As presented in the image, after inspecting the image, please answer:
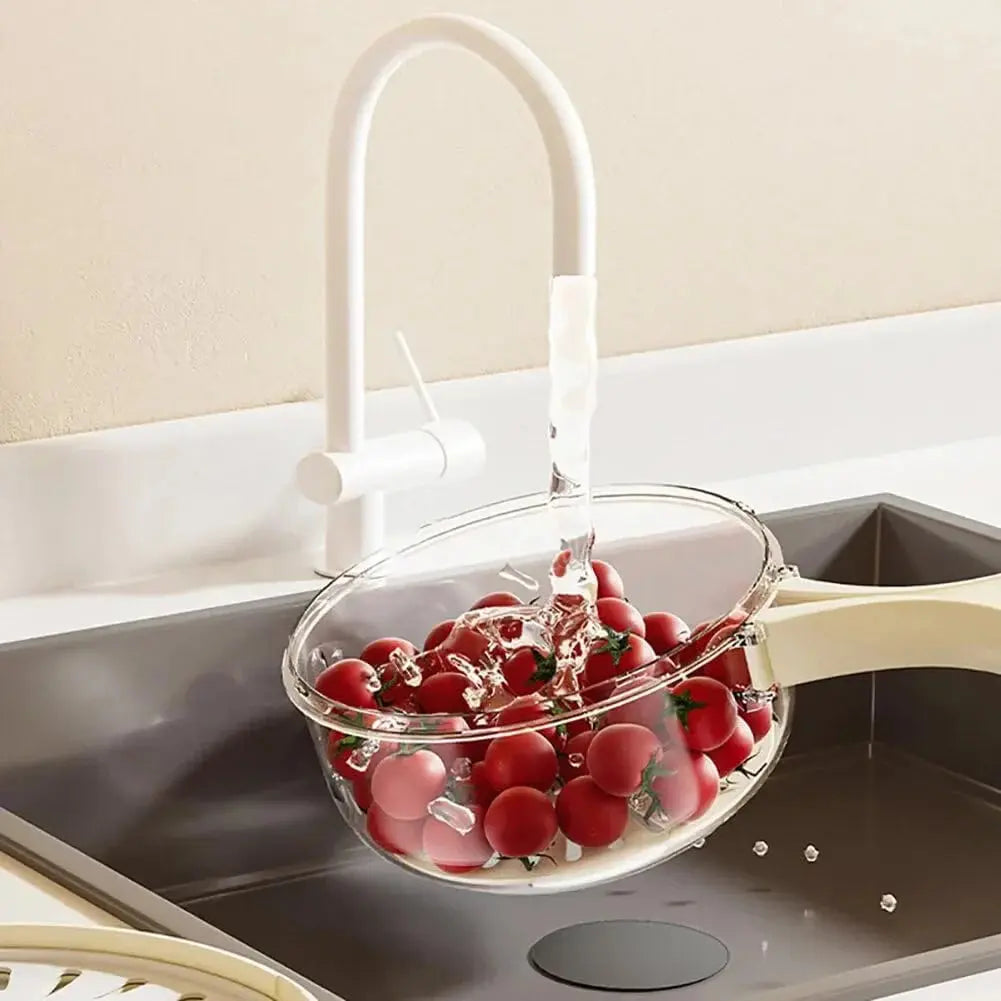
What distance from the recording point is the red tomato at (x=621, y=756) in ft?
2.99

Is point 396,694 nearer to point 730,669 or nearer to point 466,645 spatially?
point 466,645

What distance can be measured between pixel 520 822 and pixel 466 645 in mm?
110

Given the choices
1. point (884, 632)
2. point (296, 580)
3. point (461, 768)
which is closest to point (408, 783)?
point (461, 768)

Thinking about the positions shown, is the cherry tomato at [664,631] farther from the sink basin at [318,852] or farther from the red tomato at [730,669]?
the sink basin at [318,852]

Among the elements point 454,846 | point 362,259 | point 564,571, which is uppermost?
point 362,259

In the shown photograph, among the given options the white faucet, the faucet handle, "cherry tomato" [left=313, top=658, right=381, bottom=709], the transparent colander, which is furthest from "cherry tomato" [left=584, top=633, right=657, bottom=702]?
the faucet handle

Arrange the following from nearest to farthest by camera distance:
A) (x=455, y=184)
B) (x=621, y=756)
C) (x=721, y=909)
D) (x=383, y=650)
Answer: (x=621, y=756)
(x=383, y=650)
(x=721, y=909)
(x=455, y=184)

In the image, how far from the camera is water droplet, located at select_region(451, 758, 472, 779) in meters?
0.92

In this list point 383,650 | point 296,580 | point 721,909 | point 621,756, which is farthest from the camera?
point 296,580

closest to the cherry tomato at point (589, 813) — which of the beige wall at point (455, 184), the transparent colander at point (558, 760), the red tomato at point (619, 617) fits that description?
the transparent colander at point (558, 760)

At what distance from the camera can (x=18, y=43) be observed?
119 centimetres

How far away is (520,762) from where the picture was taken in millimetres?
912

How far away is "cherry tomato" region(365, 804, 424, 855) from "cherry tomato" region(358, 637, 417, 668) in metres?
0.09

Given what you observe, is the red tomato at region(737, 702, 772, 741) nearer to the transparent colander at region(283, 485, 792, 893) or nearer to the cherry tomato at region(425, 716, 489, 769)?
the transparent colander at region(283, 485, 792, 893)
